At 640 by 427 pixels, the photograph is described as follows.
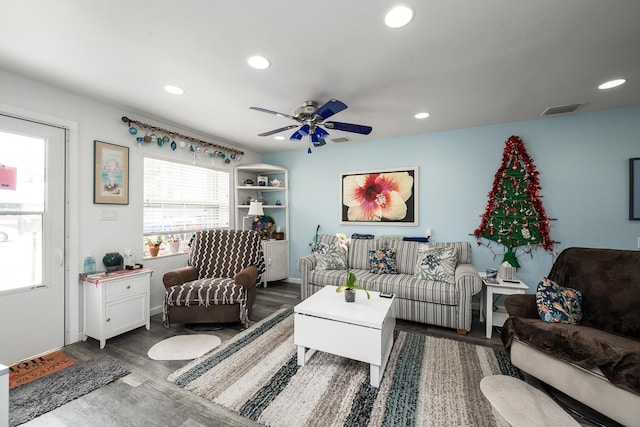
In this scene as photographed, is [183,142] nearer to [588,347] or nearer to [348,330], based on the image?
→ [348,330]

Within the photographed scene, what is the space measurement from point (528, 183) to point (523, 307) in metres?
1.88

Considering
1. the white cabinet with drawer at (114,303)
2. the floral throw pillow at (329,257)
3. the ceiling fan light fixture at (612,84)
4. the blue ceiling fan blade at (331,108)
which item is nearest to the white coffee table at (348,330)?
the floral throw pillow at (329,257)

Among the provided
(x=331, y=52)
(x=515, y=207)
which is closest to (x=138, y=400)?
(x=331, y=52)

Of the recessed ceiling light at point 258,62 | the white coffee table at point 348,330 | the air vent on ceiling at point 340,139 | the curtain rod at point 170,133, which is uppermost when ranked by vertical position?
the air vent on ceiling at point 340,139

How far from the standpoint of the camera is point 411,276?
3273 millimetres

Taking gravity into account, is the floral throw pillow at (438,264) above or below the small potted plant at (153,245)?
below

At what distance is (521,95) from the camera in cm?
252

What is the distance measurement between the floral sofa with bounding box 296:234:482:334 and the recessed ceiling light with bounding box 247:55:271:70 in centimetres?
240

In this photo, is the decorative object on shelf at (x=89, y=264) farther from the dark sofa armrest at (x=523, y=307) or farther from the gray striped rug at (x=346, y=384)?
the dark sofa armrest at (x=523, y=307)

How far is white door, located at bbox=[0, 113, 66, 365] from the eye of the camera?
2143mm

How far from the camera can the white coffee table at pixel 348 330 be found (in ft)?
6.19

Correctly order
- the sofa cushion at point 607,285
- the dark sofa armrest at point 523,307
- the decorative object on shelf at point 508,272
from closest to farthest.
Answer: the sofa cushion at point 607,285 < the dark sofa armrest at point 523,307 < the decorative object on shelf at point 508,272

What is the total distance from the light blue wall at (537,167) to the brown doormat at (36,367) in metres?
3.40

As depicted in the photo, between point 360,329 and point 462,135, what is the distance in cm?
304
